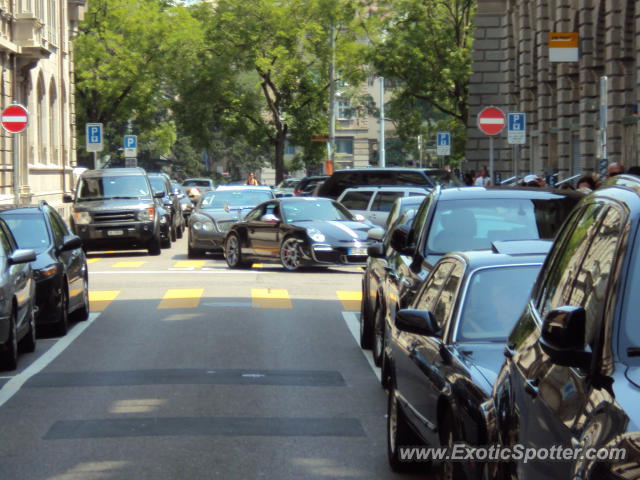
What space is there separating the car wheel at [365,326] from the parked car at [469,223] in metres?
1.50

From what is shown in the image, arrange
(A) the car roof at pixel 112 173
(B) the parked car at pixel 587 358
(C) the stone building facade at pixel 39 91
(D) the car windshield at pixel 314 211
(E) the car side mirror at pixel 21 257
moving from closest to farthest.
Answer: (B) the parked car at pixel 587 358 → (E) the car side mirror at pixel 21 257 → (D) the car windshield at pixel 314 211 → (A) the car roof at pixel 112 173 → (C) the stone building facade at pixel 39 91

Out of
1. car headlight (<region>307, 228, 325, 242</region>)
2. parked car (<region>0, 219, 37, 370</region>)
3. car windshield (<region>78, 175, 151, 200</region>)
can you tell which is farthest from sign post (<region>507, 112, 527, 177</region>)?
parked car (<region>0, 219, 37, 370</region>)

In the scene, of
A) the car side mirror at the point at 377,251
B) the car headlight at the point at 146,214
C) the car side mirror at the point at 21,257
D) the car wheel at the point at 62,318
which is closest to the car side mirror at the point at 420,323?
the car side mirror at the point at 377,251

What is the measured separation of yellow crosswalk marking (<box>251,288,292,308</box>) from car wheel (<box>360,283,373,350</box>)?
483 cm

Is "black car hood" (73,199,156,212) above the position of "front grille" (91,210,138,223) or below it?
above

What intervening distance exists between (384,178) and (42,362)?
63.9 ft

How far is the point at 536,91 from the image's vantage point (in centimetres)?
4453

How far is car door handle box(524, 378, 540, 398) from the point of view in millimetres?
4387

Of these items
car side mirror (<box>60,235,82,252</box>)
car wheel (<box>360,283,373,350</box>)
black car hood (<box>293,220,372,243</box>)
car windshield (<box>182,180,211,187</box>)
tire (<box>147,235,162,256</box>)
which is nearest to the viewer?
car wheel (<box>360,283,373,350</box>)

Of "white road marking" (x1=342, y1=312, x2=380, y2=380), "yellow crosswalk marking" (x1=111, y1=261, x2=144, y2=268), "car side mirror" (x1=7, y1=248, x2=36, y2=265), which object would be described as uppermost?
"car side mirror" (x1=7, y1=248, x2=36, y2=265)

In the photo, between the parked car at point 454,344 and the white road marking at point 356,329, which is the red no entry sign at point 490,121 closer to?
the white road marking at point 356,329

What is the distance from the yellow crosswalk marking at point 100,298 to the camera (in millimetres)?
19172

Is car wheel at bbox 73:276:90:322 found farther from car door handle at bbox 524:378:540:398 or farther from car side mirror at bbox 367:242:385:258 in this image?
car door handle at bbox 524:378:540:398

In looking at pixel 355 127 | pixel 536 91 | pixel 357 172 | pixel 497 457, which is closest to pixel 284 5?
pixel 536 91
